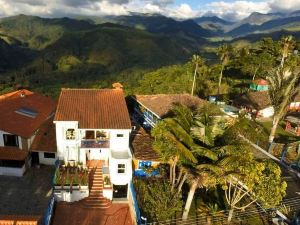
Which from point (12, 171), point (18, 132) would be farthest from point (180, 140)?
point (12, 171)

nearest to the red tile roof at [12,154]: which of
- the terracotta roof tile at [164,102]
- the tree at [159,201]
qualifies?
the tree at [159,201]

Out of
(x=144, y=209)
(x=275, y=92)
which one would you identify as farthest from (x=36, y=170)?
(x=275, y=92)

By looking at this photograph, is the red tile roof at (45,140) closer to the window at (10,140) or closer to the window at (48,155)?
the window at (48,155)

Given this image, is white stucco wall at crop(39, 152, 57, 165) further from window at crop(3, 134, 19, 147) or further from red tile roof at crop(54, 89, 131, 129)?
red tile roof at crop(54, 89, 131, 129)

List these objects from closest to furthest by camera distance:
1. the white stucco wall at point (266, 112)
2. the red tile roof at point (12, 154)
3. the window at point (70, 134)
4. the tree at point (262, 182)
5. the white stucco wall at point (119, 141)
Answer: the tree at point (262, 182)
the white stucco wall at point (119, 141)
the window at point (70, 134)
the red tile roof at point (12, 154)
the white stucco wall at point (266, 112)

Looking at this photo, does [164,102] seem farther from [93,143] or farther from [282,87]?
[282,87]
